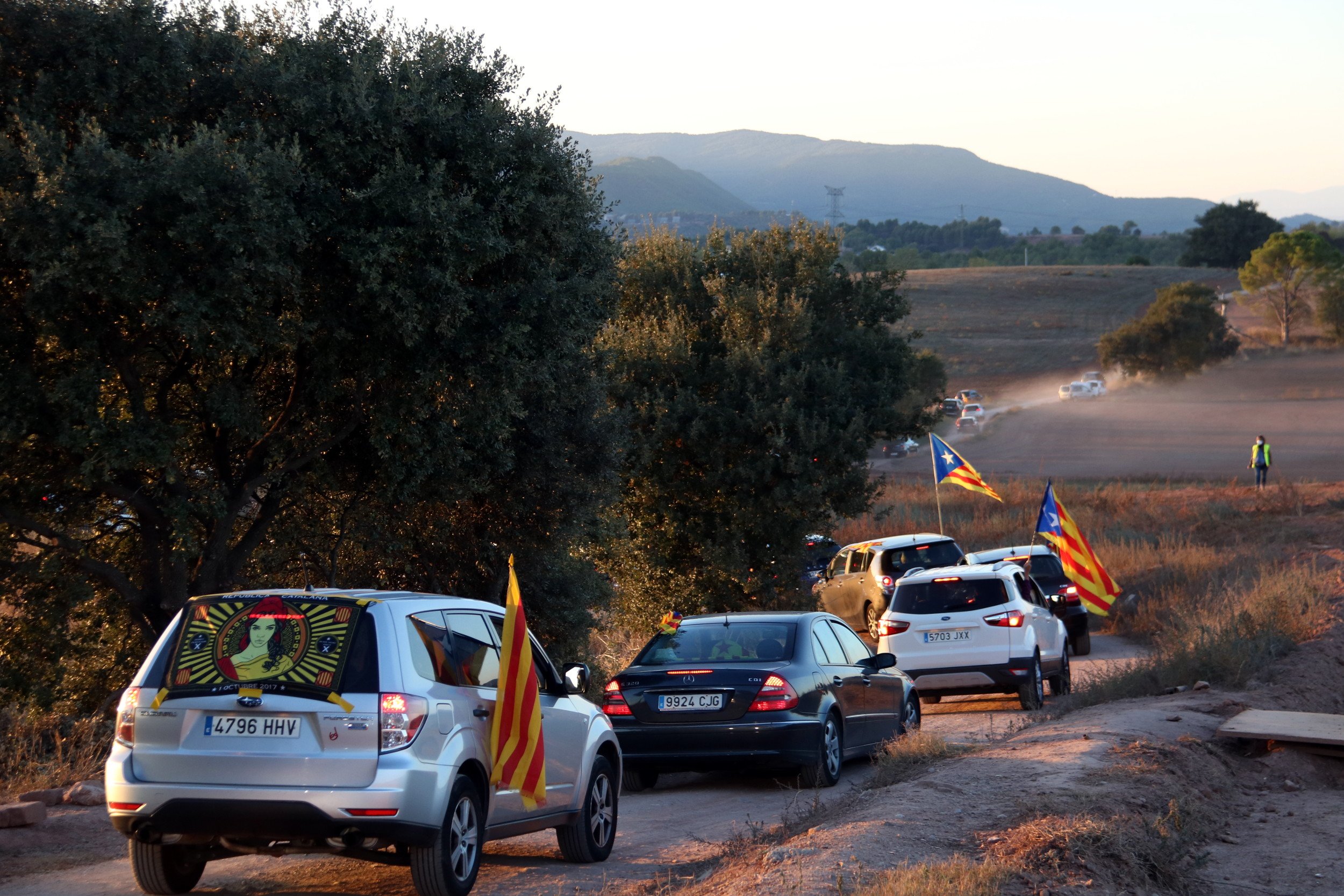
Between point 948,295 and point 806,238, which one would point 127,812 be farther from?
point 948,295

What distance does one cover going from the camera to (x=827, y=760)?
10.8 metres

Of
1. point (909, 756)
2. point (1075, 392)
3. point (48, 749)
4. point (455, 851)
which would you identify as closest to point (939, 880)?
point (455, 851)

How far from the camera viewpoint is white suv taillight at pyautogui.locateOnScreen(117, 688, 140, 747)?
21.6ft

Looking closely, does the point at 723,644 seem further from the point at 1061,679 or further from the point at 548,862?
the point at 1061,679

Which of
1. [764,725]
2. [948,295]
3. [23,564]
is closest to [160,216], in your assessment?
[23,564]

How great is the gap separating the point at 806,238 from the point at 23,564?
15.2 m

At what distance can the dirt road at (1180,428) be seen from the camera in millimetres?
55844

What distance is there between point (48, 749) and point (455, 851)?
704 cm

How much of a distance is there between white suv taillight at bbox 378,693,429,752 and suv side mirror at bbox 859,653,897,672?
633cm

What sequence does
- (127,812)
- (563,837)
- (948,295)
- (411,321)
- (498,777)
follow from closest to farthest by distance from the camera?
(127,812) → (498,777) → (563,837) → (411,321) → (948,295)

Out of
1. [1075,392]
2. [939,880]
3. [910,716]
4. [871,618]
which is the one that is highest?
[939,880]

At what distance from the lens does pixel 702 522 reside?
2272 cm

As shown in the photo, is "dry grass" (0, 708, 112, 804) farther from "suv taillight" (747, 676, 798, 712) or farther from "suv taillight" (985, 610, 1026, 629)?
"suv taillight" (985, 610, 1026, 629)

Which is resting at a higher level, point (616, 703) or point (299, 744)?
point (299, 744)
